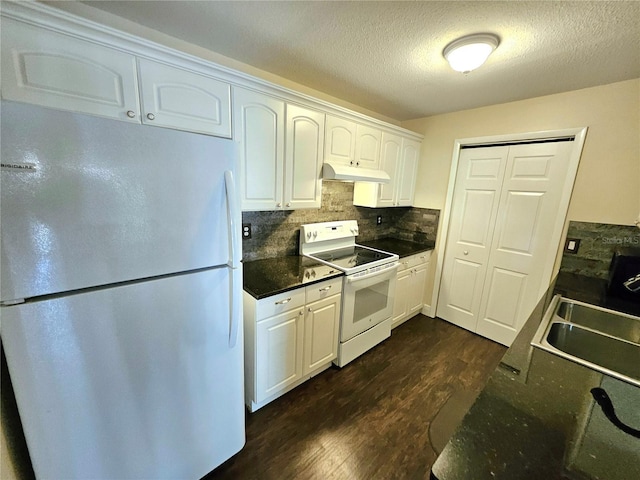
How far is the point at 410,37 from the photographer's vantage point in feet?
4.55

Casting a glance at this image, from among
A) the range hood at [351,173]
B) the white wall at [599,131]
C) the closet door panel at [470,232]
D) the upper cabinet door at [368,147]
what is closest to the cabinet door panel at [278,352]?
the range hood at [351,173]

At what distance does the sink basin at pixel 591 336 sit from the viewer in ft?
3.84

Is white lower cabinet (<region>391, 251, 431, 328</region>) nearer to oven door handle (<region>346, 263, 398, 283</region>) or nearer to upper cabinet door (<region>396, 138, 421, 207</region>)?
oven door handle (<region>346, 263, 398, 283</region>)

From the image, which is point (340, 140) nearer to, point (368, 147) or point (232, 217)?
point (368, 147)

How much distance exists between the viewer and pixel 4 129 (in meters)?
0.66

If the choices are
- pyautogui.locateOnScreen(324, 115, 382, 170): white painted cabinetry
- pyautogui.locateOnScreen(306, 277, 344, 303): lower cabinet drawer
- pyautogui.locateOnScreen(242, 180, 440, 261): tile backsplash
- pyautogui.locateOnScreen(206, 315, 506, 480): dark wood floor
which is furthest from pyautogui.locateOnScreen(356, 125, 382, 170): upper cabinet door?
pyautogui.locateOnScreen(206, 315, 506, 480): dark wood floor

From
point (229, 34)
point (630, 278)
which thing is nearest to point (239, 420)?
point (229, 34)

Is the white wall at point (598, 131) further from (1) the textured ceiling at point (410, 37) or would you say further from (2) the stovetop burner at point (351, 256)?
(2) the stovetop burner at point (351, 256)

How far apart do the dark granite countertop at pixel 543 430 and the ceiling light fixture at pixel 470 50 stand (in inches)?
62.5

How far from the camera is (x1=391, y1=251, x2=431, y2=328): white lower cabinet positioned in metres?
2.68

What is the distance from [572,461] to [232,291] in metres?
1.21

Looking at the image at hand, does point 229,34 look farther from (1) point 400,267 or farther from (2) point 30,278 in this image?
(1) point 400,267

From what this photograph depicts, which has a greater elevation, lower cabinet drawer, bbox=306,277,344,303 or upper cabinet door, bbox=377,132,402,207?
upper cabinet door, bbox=377,132,402,207

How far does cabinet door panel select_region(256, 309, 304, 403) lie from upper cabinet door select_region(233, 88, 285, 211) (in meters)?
0.80
